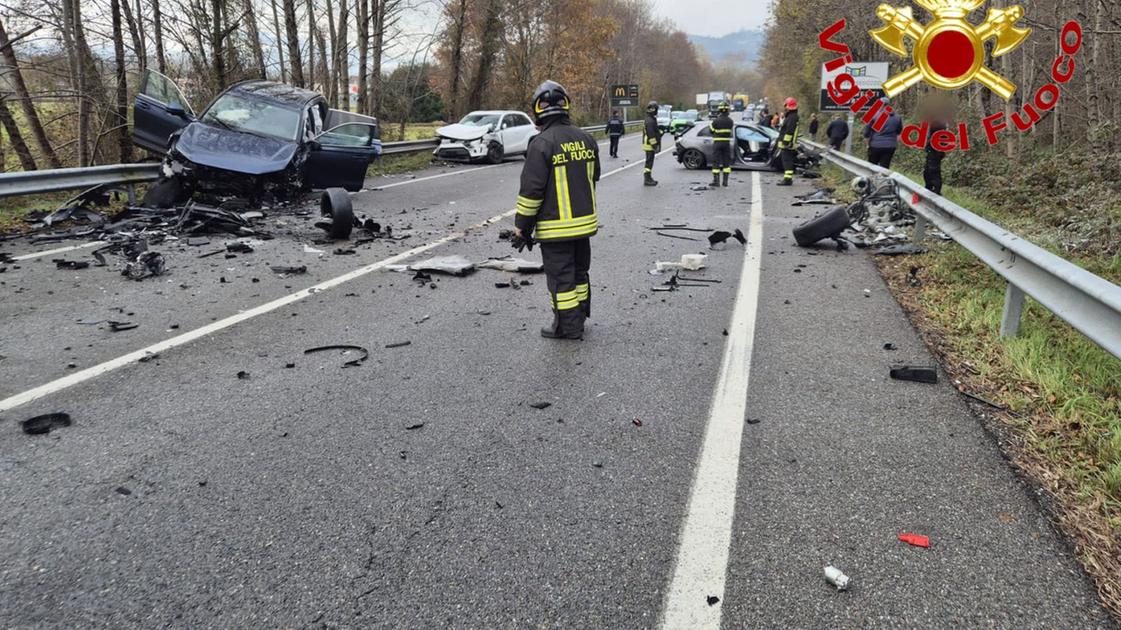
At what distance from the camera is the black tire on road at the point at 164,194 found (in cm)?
1022

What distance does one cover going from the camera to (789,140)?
1689 cm

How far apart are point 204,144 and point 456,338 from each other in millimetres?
7138

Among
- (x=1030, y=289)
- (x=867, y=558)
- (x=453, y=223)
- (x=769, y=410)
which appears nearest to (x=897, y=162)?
(x=453, y=223)

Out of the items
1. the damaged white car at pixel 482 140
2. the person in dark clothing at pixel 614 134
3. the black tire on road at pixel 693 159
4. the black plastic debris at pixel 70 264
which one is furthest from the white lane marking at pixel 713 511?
the person in dark clothing at pixel 614 134

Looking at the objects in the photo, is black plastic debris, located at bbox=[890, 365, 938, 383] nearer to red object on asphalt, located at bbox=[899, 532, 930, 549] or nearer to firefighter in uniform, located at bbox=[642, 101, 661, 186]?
red object on asphalt, located at bbox=[899, 532, 930, 549]

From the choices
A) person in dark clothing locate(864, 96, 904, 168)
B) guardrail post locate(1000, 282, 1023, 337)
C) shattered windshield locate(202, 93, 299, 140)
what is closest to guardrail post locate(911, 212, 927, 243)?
guardrail post locate(1000, 282, 1023, 337)

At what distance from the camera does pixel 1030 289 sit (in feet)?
14.4

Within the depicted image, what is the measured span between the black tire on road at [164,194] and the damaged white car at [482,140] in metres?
12.4

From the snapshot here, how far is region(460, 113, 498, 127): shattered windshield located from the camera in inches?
901

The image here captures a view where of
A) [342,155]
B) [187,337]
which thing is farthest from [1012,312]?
[342,155]

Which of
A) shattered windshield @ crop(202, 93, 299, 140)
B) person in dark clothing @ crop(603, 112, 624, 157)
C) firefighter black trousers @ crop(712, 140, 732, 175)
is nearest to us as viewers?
shattered windshield @ crop(202, 93, 299, 140)

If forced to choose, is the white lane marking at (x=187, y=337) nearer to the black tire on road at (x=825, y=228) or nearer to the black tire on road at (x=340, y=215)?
the black tire on road at (x=340, y=215)

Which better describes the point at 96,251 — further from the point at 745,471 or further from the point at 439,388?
the point at 745,471

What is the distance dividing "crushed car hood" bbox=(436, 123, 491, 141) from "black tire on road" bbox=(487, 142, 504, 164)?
451mm
